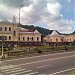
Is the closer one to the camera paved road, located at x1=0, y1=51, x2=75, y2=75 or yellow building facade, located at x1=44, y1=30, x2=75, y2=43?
paved road, located at x1=0, y1=51, x2=75, y2=75

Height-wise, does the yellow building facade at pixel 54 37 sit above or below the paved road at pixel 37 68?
above

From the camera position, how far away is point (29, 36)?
A: 101312 millimetres

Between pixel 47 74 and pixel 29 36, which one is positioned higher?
pixel 29 36

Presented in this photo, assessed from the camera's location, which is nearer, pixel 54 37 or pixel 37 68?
pixel 37 68

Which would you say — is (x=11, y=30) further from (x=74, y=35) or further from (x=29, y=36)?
(x=74, y=35)

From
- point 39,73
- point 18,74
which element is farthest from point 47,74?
point 18,74

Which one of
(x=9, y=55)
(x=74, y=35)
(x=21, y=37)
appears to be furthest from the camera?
(x=74, y=35)

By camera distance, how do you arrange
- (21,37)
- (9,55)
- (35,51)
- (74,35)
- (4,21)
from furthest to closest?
(74,35)
(21,37)
(4,21)
(35,51)
(9,55)

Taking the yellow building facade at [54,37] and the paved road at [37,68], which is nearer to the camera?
the paved road at [37,68]

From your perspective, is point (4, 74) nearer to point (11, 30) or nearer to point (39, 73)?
point (39, 73)

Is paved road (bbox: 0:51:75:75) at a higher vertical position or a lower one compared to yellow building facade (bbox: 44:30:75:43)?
lower

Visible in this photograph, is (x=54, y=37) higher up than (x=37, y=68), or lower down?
higher up

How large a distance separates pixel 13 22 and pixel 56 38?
27214mm

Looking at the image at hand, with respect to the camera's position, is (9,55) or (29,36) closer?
(9,55)
